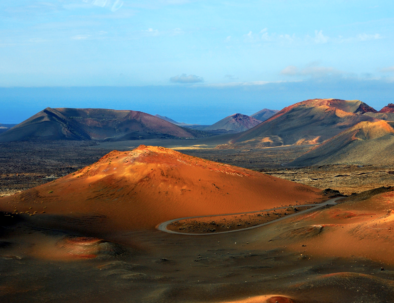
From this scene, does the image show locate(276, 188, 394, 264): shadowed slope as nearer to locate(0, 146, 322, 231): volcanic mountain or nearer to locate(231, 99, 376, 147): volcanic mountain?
locate(0, 146, 322, 231): volcanic mountain

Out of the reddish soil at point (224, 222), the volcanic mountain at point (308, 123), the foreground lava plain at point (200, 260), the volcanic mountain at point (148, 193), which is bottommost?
the reddish soil at point (224, 222)

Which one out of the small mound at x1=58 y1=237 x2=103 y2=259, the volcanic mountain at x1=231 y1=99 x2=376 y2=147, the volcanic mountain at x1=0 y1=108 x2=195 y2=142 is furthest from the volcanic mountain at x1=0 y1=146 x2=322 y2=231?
the volcanic mountain at x1=0 y1=108 x2=195 y2=142

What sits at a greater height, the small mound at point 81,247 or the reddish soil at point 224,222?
the small mound at point 81,247

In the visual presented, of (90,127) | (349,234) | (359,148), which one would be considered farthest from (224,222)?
(90,127)

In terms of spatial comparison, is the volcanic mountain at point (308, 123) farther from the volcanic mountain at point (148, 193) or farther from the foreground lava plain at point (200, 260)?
the foreground lava plain at point (200, 260)

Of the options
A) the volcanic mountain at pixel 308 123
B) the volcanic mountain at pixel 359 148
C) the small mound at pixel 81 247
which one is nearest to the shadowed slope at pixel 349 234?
the small mound at pixel 81 247

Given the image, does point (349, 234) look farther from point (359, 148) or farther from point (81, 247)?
point (359, 148)
